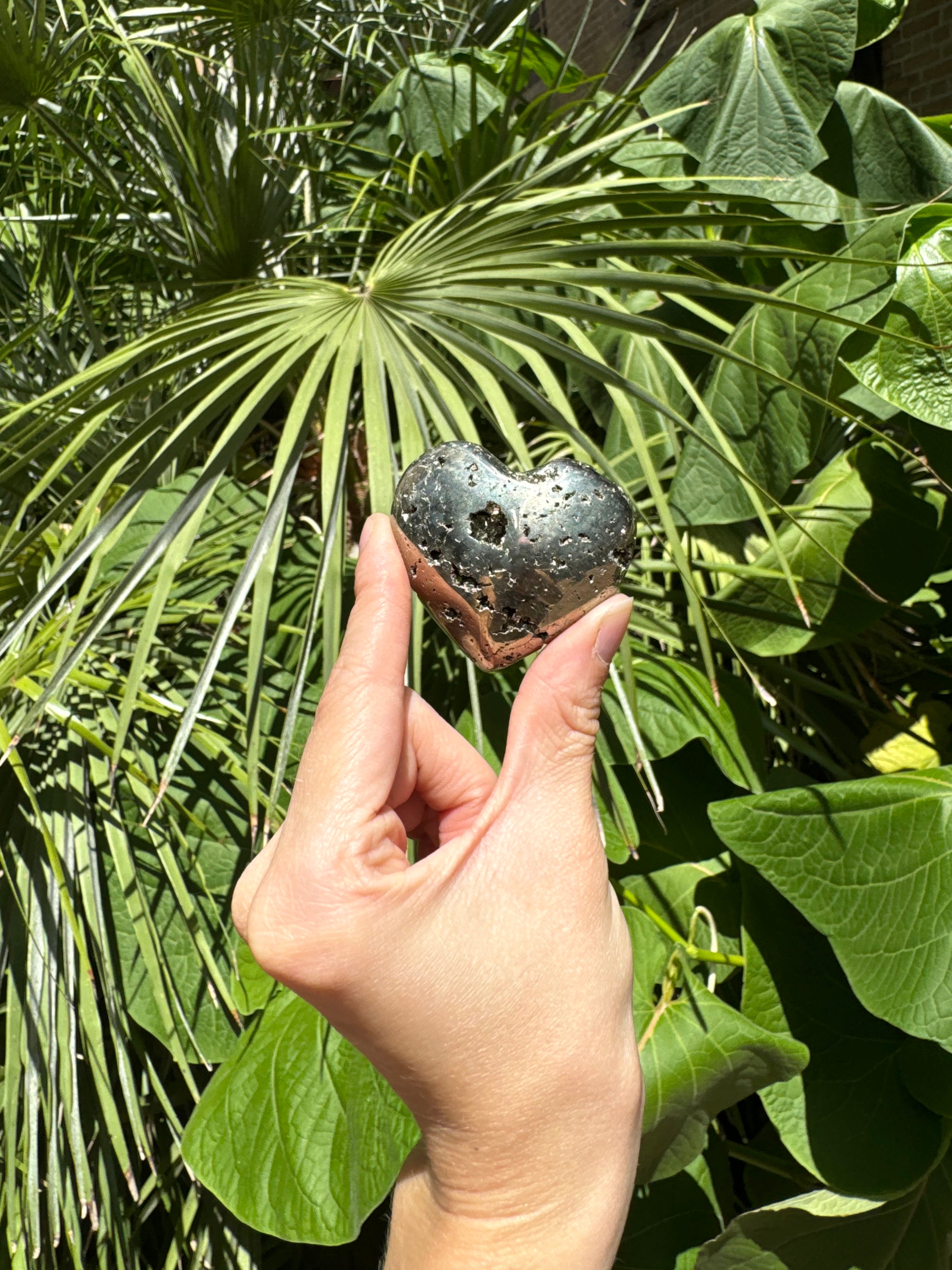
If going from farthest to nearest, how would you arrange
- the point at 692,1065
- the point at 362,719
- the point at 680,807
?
the point at 680,807, the point at 692,1065, the point at 362,719

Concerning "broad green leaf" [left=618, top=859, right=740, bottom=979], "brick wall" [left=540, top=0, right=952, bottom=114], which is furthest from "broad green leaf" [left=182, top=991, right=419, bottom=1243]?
"brick wall" [left=540, top=0, right=952, bottom=114]

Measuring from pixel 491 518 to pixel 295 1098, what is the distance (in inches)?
21.5

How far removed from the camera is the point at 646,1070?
78cm

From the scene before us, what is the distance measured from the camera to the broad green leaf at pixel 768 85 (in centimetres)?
94

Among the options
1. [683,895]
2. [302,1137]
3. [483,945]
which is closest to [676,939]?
[683,895]

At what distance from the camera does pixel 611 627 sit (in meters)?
0.51

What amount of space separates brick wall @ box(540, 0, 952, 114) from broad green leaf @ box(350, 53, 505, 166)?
1536mm

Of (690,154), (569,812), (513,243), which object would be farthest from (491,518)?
(690,154)

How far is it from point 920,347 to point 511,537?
46cm

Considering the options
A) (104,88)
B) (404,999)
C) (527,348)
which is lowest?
(404,999)

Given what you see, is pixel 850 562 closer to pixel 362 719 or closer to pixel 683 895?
pixel 683 895

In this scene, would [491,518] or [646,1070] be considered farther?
[646,1070]

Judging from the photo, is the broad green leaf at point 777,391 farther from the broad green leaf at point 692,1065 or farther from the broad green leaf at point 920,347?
the broad green leaf at point 692,1065

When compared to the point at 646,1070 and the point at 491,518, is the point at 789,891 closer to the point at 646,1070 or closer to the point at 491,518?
the point at 646,1070
